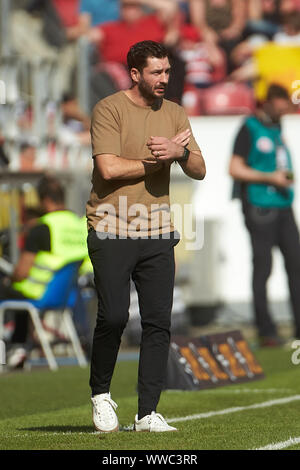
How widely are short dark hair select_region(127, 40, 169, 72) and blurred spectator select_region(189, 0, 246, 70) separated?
1223 cm

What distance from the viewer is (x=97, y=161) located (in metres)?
6.64

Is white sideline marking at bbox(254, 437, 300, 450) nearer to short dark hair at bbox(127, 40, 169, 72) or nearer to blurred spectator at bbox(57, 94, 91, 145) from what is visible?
short dark hair at bbox(127, 40, 169, 72)

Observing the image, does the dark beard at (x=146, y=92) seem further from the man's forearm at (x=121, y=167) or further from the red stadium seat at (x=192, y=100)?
the red stadium seat at (x=192, y=100)

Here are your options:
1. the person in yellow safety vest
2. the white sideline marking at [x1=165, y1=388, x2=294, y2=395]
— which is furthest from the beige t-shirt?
the person in yellow safety vest

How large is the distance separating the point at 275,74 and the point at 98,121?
11.7m

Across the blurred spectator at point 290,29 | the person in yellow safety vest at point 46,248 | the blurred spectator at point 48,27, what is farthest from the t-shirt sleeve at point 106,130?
the blurred spectator at point 48,27

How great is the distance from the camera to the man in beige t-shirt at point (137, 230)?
21.9ft

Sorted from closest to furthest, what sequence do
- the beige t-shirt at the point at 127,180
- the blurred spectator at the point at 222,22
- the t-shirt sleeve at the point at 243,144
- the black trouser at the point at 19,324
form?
the beige t-shirt at the point at 127,180 → the black trouser at the point at 19,324 → the t-shirt sleeve at the point at 243,144 → the blurred spectator at the point at 222,22

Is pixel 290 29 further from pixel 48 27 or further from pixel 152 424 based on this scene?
pixel 152 424

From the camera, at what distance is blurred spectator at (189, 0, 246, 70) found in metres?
18.9

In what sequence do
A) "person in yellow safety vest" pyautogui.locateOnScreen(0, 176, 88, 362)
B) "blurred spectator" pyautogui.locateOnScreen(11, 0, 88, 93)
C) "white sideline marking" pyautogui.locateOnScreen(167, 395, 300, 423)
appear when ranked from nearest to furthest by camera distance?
"white sideline marking" pyautogui.locateOnScreen(167, 395, 300, 423), "person in yellow safety vest" pyautogui.locateOnScreen(0, 176, 88, 362), "blurred spectator" pyautogui.locateOnScreen(11, 0, 88, 93)

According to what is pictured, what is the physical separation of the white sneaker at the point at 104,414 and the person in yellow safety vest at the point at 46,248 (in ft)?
14.6

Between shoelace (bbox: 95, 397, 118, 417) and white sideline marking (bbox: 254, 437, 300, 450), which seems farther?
shoelace (bbox: 95, 397, 118, 417)

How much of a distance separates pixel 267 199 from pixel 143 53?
6284mm
